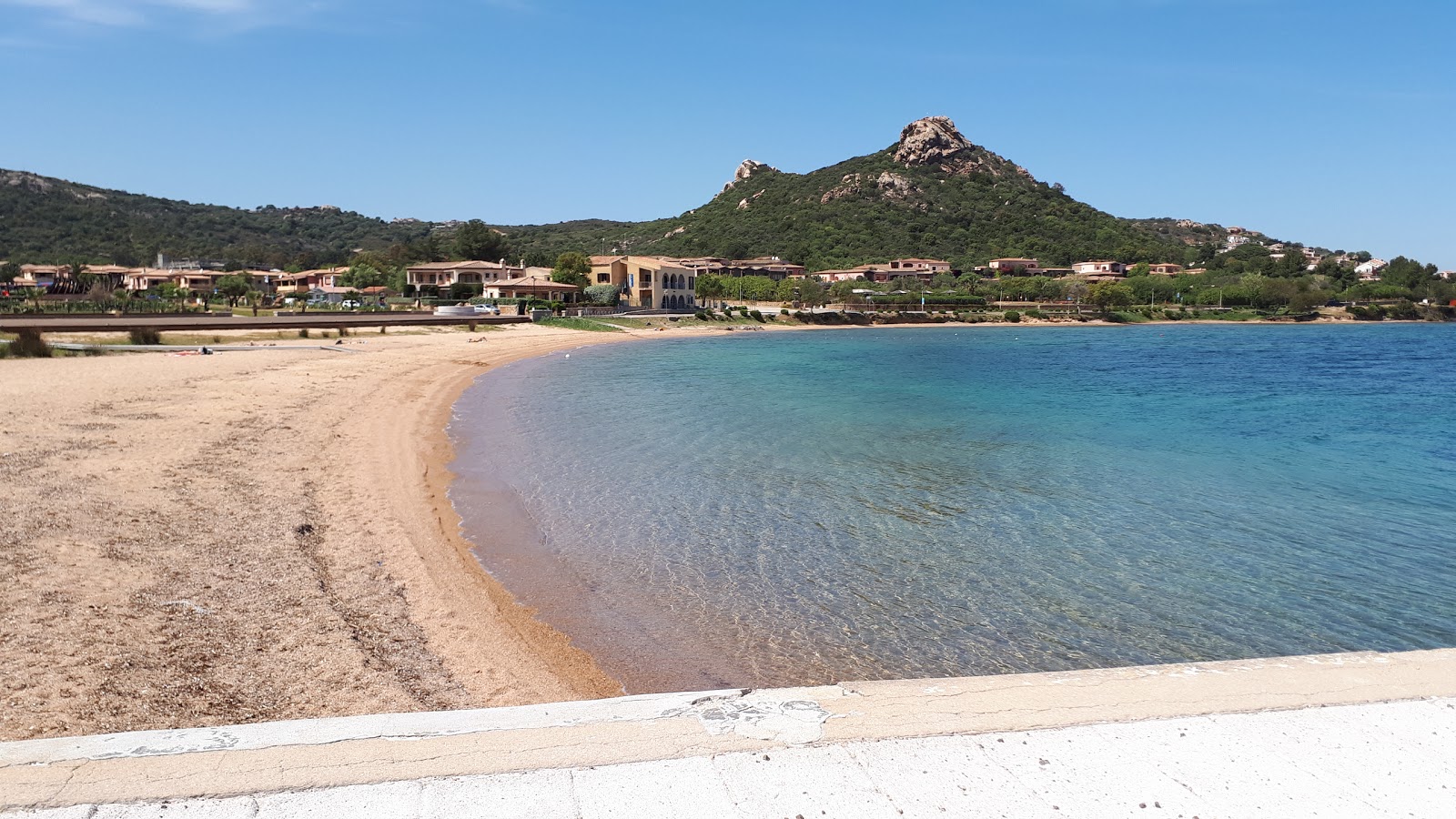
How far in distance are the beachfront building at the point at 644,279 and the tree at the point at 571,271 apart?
2.72 metres

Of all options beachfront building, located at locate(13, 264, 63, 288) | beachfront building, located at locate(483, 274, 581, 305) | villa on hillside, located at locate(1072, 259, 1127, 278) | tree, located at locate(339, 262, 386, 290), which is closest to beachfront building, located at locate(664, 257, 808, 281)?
beachfront building, located at locate(483, 274, 581, 305)

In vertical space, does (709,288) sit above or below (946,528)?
above

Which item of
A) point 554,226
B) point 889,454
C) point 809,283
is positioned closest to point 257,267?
point 809,283

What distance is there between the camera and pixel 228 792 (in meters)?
3.21

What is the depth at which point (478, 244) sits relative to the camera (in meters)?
110

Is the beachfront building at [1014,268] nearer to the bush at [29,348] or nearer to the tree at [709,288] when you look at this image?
the tree at [709,288]

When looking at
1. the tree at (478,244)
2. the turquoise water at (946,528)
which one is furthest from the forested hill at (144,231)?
the turquoise water at (946,528)

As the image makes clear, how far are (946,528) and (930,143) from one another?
164 metres

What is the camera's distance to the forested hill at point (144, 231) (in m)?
121

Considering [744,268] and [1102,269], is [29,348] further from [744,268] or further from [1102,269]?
[1102,269]

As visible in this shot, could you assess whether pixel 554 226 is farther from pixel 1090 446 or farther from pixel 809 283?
pixel 1090 446

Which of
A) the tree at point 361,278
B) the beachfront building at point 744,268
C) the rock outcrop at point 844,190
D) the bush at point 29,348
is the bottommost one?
the bush at point 29,348

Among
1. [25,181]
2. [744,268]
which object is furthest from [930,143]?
[25,181]

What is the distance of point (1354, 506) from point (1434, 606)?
205 inches
